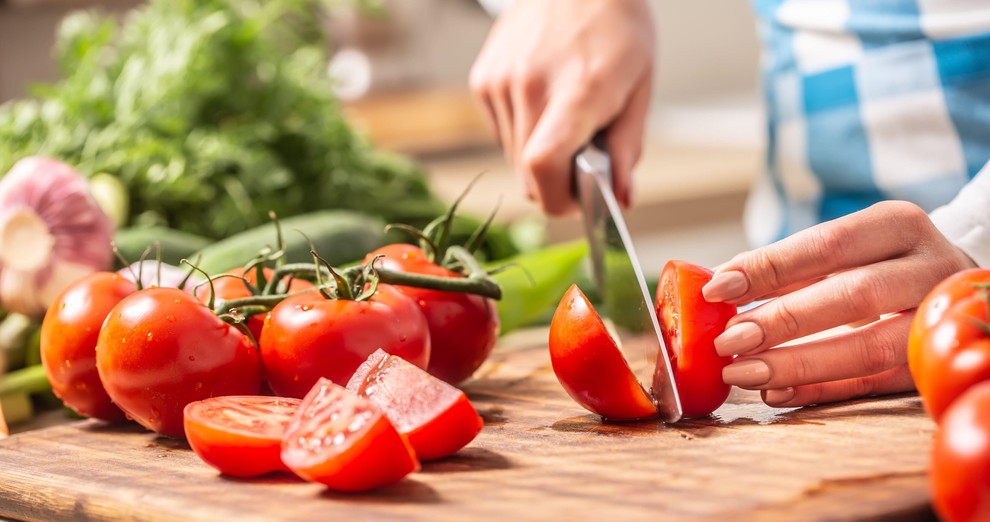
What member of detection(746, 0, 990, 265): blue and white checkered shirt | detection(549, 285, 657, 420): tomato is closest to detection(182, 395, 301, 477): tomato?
detection(549, 285, 657, 420): tomato

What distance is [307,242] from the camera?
161cm

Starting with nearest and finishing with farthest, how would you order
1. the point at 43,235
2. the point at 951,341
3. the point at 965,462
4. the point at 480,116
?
the point at 965,462 → the point at 951,341 → the point at 43,235 → the point at 480,116

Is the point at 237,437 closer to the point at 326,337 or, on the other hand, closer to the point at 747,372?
the point at 326,337

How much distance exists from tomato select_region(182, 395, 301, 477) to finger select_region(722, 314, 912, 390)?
1.42 ft

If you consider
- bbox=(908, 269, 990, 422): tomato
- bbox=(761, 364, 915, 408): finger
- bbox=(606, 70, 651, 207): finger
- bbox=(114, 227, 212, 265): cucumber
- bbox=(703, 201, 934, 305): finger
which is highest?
bbox=(606, 70, 651, 207): finger

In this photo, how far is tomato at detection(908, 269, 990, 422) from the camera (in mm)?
753

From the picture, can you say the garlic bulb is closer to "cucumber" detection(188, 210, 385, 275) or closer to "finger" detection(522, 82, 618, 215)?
"cucumber" detection(188, 210, 385, 275)

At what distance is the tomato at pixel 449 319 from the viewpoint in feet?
4.04

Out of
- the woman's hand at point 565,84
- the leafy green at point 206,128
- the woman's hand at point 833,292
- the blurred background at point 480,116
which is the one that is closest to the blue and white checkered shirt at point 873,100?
the woman's hand at point 565,84

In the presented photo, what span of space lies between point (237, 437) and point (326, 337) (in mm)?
166

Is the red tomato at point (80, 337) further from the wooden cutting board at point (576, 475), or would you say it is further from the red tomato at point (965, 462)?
the red tomato at point (965, 462)

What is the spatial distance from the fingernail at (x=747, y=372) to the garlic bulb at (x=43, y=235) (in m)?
0.99

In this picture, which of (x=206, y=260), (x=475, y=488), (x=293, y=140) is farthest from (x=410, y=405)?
(x=293, y=140)

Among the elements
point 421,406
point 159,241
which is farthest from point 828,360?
point 159,241
